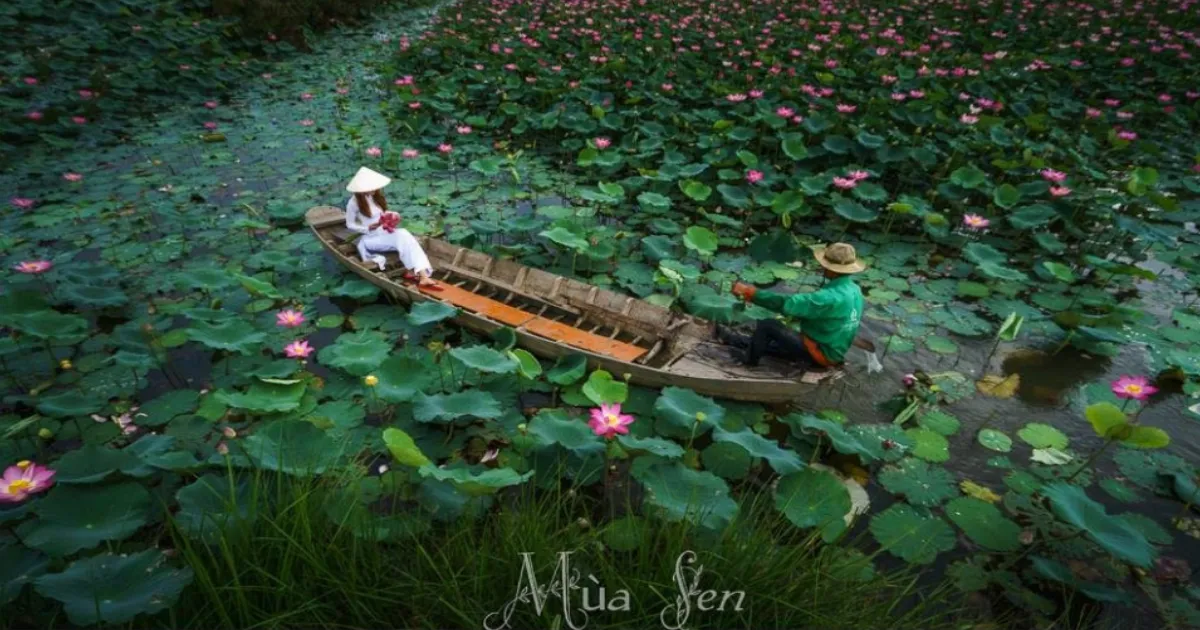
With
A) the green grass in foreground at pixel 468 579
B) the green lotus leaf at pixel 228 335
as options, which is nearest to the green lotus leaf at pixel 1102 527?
the green grass in foreground at pixel 468 579

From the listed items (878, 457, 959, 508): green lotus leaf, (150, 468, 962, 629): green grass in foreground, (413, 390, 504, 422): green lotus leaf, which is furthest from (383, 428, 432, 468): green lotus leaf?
(878, 457, 959, 508): green lotus leaf

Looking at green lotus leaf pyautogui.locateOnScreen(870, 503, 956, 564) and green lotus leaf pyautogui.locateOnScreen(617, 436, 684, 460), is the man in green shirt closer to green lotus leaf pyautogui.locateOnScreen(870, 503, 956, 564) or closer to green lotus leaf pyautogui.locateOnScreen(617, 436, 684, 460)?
green lotus leaf pyautogui.locateOnScreen(870, 503, 956, 564)

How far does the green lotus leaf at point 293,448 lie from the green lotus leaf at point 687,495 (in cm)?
138

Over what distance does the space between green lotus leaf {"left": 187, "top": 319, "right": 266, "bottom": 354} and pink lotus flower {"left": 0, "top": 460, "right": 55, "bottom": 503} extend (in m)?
1.24

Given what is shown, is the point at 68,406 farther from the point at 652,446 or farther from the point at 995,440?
the point at 995,440

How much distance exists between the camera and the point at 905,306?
4.93 meters

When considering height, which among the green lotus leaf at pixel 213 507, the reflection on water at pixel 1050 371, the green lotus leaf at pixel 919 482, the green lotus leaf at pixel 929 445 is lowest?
the reflection on water at pixel 1050 371

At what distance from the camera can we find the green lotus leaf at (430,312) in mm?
3832

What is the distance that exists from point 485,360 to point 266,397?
46.3 inches

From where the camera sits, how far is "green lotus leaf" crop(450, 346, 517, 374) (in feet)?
10.8

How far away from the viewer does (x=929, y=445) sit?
3.48 metres

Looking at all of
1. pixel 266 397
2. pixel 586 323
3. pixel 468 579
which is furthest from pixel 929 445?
pixel 266 397

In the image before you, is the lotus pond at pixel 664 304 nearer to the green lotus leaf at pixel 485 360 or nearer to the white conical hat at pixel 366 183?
the green lotus leaf at pixel 485 360

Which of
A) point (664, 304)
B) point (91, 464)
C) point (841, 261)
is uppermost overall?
point (841, 261)
